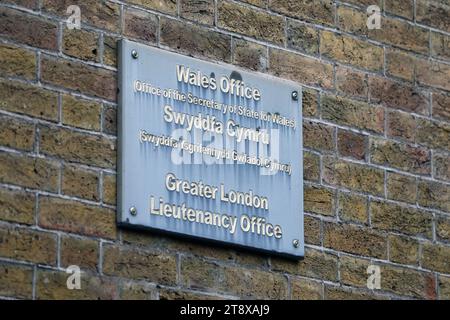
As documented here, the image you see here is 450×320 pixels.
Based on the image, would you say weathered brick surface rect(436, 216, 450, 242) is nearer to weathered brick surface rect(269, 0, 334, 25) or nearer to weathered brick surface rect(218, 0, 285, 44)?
weathered brick surface rect(269, 0, 334, 25)

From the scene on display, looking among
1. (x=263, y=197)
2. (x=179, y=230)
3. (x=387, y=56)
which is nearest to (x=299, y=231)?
(x=263, y=197)

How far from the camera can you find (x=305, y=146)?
23.9ft

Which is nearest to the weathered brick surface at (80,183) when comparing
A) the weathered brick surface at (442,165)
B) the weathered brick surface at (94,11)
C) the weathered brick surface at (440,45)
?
the weathered brick surface at (94,11)

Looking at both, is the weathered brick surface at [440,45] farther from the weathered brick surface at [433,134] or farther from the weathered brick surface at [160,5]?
the weathered brick surface at [160,5]

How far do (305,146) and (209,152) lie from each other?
611 mm

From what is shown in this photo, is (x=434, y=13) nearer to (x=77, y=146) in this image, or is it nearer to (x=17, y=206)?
(x=77, y=146)

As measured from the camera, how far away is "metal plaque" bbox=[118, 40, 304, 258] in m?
6.64

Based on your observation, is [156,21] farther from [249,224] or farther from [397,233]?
[397,233]

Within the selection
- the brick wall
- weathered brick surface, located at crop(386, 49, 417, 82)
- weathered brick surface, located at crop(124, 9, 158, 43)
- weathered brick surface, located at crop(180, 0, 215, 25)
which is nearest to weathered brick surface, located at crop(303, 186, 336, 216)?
the brick wall

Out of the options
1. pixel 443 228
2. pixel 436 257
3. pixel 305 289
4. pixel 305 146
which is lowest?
pixel 305 289

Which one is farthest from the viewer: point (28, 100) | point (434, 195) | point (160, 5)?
point (434, 195)

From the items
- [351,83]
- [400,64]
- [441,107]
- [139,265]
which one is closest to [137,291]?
[139,265]

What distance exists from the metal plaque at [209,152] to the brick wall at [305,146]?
0.07 metres
